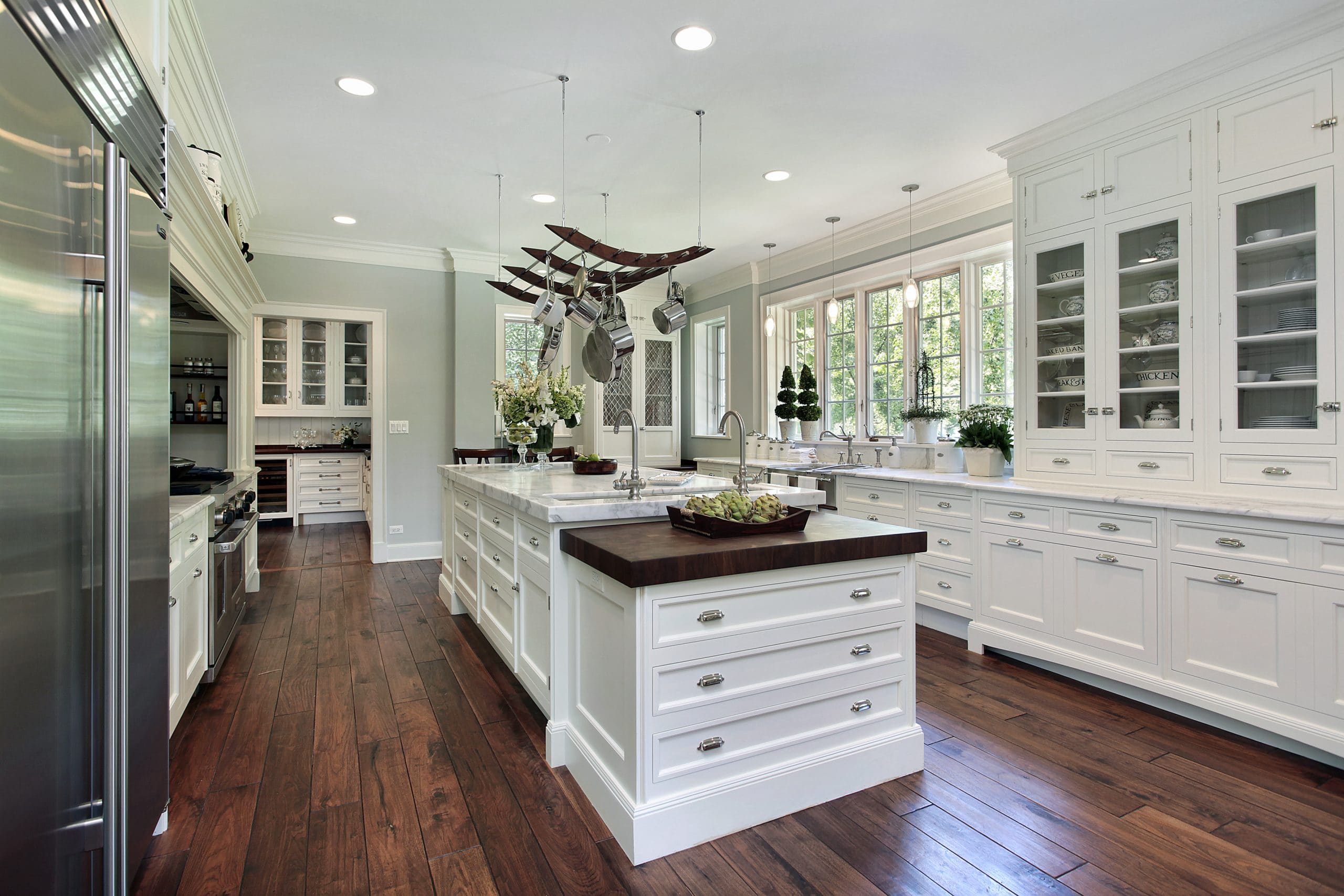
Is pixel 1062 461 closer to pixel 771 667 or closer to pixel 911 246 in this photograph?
pixel 911 246

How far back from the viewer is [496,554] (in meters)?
3.21

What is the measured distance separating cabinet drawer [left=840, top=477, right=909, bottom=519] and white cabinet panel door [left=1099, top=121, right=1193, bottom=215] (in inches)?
70.6

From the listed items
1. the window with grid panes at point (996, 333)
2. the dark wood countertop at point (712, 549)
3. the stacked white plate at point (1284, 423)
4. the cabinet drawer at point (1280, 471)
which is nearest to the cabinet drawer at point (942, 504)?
the window with grid panes at point (996, 333)

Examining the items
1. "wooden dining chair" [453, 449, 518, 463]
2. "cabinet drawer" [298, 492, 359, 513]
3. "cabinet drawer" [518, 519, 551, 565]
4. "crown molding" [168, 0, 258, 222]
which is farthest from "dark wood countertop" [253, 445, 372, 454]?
"cabinet drawer" [518, 519, 551, 565]

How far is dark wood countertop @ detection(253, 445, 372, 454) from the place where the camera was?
24.9 feet

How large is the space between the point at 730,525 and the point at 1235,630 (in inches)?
80.7

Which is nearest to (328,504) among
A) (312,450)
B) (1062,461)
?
(312,450)

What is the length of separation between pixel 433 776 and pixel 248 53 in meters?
2.96

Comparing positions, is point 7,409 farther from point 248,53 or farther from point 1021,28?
point 1021,28

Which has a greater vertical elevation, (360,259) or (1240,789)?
(360,259)

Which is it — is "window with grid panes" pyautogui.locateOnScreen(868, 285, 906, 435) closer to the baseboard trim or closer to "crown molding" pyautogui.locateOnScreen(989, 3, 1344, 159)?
"crown molding" pyautogui.locateOnScreen(989, 3, 1344, 159)

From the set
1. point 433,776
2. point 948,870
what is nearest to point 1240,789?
point 948,870

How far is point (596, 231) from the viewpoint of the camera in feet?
17.6

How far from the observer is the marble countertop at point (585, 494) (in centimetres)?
237
